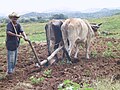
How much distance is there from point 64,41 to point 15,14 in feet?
9.58

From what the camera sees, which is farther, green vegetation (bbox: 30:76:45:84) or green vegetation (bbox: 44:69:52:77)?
green vegetation (bbox: 44:69:52:77)

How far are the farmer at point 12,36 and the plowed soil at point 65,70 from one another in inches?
17.7

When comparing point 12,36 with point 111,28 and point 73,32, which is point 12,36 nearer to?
point 73,32

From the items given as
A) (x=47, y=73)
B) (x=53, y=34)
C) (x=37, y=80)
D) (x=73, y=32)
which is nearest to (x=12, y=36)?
(x=47, y=73)

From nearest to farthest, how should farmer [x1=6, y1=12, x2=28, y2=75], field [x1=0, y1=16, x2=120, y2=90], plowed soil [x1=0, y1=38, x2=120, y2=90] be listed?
field [x1=0, y1=16, x2=120, y2=90] → plowed soil [x1=0, y1=38, x2=120, y2=90] → farmer [x1=6, y1=12, x2=28, y2=75]

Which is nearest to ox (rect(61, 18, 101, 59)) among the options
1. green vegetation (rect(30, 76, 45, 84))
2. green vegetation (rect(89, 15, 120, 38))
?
green vegetation (rect(30, 76, 45, 84))

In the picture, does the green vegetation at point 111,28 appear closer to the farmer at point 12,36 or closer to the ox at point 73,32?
the ox at point 73,32

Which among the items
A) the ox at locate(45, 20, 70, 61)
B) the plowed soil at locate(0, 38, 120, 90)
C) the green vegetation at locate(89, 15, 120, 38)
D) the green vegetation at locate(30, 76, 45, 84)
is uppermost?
the ox at locate(45, 20, 70, 61)

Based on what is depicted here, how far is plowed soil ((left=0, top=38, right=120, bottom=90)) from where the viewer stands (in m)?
9.54

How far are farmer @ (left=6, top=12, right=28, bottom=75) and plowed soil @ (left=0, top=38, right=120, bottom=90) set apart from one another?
17.7 inches

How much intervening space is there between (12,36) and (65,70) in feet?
5.93

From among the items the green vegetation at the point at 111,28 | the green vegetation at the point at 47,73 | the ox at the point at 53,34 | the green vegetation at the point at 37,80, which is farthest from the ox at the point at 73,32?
the green vegetation at the point at 111,28

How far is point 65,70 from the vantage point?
436 inches

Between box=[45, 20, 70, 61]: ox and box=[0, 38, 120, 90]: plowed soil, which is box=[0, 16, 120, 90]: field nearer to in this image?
box=[0, 38, 120, 90]: plowed soil
